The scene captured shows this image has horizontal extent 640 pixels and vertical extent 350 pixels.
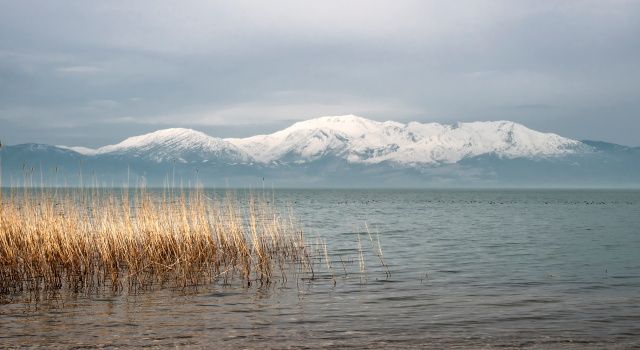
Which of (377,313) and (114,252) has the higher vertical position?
(114,252)

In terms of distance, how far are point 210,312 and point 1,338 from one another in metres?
4.27

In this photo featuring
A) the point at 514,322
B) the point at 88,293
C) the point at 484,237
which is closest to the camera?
the point at 514,322

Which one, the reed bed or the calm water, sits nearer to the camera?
the calm water

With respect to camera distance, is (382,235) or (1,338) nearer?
(1,338)

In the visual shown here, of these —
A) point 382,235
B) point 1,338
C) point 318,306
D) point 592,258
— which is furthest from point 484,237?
point 1,338

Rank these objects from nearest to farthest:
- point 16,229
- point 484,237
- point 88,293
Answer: point 88,293, point 16,229, point 484,237

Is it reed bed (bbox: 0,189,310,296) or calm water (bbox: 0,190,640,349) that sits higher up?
reed bed (bbox: 0,189,310,296)

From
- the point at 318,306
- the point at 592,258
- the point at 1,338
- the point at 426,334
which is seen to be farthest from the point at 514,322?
the point at 592,258

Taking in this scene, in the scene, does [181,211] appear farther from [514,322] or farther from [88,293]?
[514,322]

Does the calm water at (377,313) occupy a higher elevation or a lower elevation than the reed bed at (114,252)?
lower

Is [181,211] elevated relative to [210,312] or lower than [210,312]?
elevated

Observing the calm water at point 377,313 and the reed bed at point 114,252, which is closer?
the calm water at point 377,313

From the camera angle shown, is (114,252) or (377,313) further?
(114,252)

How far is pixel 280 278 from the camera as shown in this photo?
63.2ft
